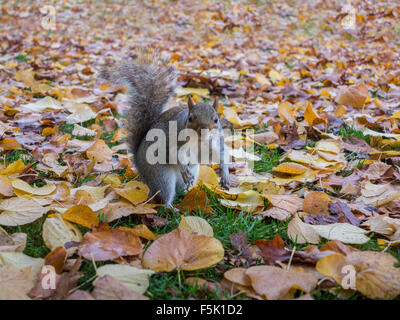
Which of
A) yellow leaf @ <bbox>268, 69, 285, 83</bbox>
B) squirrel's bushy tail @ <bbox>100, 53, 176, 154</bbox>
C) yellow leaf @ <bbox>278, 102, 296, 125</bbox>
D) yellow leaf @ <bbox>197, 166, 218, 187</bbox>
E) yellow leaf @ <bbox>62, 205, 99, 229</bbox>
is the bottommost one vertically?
yellow leaf @ <bbox>197, 166, 218, 187</bbox>

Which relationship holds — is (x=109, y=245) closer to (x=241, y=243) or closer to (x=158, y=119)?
(x=241, y=243)

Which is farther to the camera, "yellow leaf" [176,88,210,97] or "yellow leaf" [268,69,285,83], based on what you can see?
"yellow leaf" [268,69,285,83]

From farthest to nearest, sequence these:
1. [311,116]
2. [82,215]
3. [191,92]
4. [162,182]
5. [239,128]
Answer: [191,92]
[239,128]
[311,116]
[162,182]
[82,215]

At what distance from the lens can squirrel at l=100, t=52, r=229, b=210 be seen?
1.71m

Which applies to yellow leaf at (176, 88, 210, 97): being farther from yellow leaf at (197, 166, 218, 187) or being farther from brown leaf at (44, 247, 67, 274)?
brown leaf at (44, 247, 67, 274)

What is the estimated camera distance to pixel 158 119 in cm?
188

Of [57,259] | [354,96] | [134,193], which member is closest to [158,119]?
[134,193]

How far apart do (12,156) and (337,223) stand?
1.57 metres

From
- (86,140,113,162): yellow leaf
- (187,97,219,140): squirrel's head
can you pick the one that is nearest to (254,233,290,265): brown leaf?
(187,97,219,140): squirrel's head

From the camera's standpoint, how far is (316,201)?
4.70ft

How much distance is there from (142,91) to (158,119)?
0.16 m

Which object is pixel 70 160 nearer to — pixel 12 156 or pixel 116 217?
pixel 12 156

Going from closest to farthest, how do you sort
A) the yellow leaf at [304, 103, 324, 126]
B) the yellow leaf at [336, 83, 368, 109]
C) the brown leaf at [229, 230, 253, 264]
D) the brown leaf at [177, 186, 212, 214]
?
1. the brown leaf at [229, 230, 253, 264]
2. the brown leaf at [177, 186, 212, 214]
3. the yellow leaf at [304, 103, 324, 126]
4. the yellow leaf at [336, 83, 368, 109]

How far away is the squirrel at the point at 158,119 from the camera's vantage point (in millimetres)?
1714
